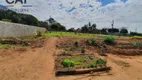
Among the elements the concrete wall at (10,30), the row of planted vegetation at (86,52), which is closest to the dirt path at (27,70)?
the row of planted vegetation at (86,52)

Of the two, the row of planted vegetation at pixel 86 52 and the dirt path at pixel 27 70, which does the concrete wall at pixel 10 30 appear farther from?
the dirt path at pixel 27 70

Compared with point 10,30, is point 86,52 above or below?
below

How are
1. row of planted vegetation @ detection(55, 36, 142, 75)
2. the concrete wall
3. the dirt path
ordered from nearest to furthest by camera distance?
the dirt path → row of planted vegetation @ detection(55, 36, 142, 75) → the concrete wall

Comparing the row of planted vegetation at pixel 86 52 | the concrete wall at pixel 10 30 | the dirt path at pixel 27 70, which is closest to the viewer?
the dirt path at pixel 27 70

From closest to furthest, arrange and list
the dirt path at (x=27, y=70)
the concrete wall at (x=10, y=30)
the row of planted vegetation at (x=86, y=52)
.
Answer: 1. the dirt path at (x=27, y=70)
2. the row of planted vegetation at (x=86, y=52)
3. the concrete wall at (x=10, y=30)

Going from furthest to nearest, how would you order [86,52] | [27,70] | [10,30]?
[10,30] < [86,52] < [27,70]

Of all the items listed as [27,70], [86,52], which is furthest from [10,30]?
[27,70]

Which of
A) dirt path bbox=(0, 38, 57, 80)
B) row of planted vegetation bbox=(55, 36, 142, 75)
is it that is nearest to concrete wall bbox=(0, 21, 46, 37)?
row of planted vegetation bbox=(55, 36, 142, 75)

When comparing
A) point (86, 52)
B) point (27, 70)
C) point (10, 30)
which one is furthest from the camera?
point (10, 30)

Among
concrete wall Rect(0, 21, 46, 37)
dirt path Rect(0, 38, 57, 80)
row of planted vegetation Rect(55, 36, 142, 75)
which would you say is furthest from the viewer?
concrete wall Rect(0, 21, 46, 37)

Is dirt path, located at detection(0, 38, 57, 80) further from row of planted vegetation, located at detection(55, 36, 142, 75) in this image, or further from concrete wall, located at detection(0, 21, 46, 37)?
concrete wall, located at detection(0, 21, 46, 37)

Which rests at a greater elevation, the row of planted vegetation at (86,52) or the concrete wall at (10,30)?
the concrete wall at (10,30)

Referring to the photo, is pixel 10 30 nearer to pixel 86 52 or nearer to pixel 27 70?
pixel 86 52

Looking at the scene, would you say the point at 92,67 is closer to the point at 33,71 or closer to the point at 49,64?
the point at 49,64
